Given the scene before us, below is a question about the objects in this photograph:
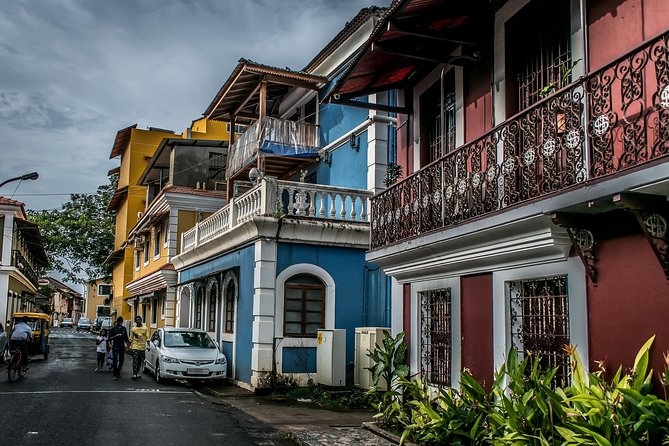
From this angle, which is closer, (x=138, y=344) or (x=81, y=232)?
(x=138, y=344)

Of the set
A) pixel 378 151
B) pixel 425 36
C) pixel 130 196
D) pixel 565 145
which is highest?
pixel 130 196

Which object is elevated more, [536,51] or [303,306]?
[536,51]

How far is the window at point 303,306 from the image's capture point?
55.2 feet

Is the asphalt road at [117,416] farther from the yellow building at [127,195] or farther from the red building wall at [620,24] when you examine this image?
the yellow building at [127,195]

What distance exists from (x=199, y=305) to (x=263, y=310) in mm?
7893

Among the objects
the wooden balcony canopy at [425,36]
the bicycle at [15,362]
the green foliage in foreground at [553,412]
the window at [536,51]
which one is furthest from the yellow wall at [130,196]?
the green foliage in foreground at [553,412]

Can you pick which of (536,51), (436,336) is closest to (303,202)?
(436,336)

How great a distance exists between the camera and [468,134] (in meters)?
9.91

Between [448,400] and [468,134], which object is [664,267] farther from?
[468,134]

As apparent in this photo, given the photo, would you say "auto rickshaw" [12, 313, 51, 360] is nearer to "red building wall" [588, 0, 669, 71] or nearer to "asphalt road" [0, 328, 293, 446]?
"asphalt road" [0, 328, 293, 446]

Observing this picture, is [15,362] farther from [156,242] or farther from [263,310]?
[156,242]

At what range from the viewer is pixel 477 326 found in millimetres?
9062

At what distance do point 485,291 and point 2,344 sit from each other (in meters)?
17.8

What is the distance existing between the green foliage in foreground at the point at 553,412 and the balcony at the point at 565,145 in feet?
5.45
